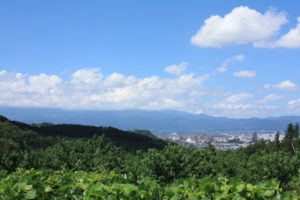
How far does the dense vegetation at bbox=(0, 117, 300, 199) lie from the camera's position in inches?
104

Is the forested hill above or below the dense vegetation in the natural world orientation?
below

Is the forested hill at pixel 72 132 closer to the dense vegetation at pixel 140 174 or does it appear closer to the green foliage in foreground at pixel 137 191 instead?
the dense vegetation at pixel 140 174

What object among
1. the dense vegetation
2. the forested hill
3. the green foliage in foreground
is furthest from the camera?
the forested hill

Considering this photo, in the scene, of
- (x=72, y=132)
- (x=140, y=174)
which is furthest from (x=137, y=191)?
(x=72, y=132)

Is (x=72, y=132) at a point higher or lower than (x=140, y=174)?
lower

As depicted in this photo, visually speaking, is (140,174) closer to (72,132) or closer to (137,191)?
(137,191)

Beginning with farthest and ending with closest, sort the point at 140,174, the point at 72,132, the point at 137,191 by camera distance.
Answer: the point at 72,132, the point at 140,174, the point at 137,191

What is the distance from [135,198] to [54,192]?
2.51ft

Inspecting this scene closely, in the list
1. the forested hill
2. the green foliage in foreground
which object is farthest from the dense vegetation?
the forested hill

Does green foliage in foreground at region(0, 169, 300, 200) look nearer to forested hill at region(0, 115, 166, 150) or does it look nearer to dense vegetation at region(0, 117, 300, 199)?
dense vegetation at region(0, 117, 300, 199)

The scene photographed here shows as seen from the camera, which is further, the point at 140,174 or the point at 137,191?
the point at 140,174

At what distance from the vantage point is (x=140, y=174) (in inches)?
311

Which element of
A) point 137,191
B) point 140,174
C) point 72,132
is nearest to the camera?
point 137,191

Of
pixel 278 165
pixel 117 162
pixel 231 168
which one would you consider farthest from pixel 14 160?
pixel 278 165
